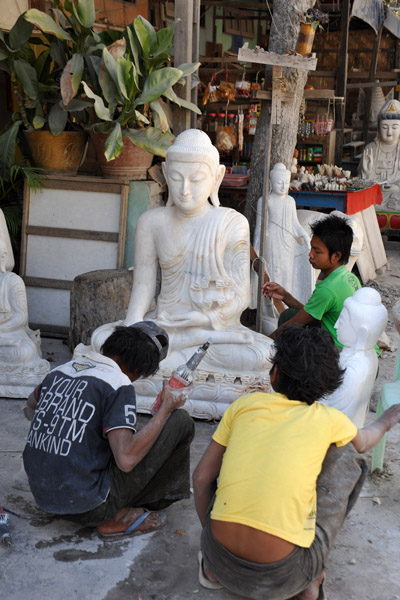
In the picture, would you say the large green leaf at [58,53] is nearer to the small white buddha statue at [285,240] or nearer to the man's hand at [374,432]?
the small white buddha statue at [285,240]

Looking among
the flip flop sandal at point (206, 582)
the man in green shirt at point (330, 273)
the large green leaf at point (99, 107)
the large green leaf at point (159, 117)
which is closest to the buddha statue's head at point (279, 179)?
the large green leaf at point (159, 117)

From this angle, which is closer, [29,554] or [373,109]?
[29,554]

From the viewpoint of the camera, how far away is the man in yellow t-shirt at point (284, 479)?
2.31 metres

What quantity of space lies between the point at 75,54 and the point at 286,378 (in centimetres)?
401

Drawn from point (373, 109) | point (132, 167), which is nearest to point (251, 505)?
point (132, 167)

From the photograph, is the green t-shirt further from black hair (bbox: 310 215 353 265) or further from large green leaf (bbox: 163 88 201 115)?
large green leaf (bbox: 163 88 201 115)

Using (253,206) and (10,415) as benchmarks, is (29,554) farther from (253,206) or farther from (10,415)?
(253,206)

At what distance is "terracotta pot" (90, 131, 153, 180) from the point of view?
5.77 metres

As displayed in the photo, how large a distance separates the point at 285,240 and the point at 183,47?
71.2 inches

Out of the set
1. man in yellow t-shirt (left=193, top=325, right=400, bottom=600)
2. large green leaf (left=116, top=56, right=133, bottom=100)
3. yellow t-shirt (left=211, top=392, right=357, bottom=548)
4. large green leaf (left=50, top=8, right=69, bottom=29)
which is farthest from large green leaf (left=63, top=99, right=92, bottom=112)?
yellow t-shirt (left=211, top=392, right=357, bottom=548)

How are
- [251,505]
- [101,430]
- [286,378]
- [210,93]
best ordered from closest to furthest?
[251,505]
[286,378]
[101,430]
[210,93]

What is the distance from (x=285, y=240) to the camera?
603 cm

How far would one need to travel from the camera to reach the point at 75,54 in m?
5.57

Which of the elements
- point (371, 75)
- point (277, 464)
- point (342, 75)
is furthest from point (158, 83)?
point (371, 75)
